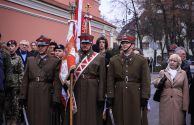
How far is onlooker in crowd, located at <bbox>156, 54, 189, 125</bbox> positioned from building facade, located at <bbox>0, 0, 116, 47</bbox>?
8.18 m

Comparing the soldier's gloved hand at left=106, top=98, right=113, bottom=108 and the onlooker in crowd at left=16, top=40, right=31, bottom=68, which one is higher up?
the onlooker in crowd at left=16, top=40, right=31, bottom=68

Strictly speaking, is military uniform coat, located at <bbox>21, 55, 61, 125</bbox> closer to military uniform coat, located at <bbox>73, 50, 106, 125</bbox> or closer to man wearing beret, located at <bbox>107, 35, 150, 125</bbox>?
military uniform coat, located at <bbox>73, 50, 106, 125</bbox>

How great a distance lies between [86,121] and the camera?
25.6 ft

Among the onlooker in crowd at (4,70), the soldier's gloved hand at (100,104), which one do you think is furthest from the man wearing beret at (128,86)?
the onlooker in crowd at (4,70)

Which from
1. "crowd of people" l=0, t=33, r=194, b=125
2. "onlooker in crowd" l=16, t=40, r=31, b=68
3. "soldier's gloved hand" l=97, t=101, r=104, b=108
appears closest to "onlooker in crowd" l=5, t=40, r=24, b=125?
"onlooker in crowd" l=16, t=40, r=31, b=68

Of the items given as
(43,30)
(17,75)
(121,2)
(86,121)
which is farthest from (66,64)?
(121,2)

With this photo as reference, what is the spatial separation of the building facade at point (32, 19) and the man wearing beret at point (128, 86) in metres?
8.28

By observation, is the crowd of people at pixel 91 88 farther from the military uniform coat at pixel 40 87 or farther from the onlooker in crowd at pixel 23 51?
the onlooker in crowd at pixel 23 51

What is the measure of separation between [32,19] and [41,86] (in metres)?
10.2

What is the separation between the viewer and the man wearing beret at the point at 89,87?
7777 millimetres

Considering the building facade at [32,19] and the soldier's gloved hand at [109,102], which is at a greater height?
the building facade at [32,19]

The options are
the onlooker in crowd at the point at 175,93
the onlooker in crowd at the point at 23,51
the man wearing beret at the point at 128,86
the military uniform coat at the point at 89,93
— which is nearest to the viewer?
the man wearing beret at the point at 128,86

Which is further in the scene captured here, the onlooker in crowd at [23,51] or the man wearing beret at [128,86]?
the onlooker in crowd at [23,51]

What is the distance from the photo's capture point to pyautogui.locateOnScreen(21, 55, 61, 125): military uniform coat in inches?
313
